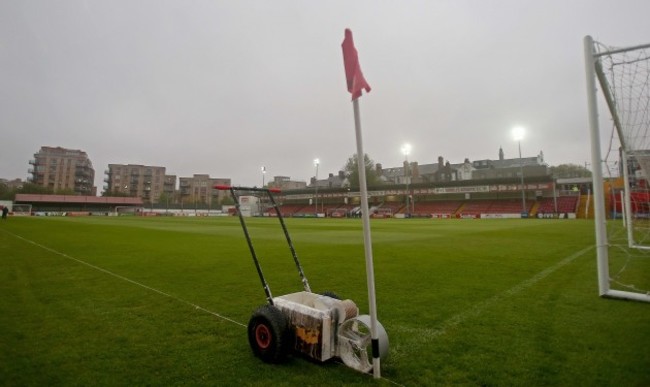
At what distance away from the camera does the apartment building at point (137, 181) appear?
134500 millimetres

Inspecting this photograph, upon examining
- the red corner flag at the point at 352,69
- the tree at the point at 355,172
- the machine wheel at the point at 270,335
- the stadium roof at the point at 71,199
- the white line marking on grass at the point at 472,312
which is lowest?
the white line marking on grass at the point at 472,312

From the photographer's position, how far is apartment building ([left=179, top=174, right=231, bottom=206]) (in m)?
150

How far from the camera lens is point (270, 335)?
11.5ft

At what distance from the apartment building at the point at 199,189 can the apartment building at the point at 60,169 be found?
120ft

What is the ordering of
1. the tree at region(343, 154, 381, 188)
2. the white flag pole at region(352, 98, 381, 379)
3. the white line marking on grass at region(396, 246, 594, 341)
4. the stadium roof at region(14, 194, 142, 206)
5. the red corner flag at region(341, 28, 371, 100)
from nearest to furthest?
1. the white flag pole at region(352, 98, 381, 379)
2. the red corner flag at region(341, 28, 371, 100)
3. the white line marking on grass at region(396, 246, 594, 341)
4. the stadium roof at region(14, 194, 142, 206)
5. the tree at region(343, 154, 381, 188)

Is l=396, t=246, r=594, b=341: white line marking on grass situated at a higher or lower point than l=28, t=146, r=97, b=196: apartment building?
lower

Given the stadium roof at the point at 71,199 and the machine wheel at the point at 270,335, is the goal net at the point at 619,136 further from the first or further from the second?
the stadium roof at the point at 71,199

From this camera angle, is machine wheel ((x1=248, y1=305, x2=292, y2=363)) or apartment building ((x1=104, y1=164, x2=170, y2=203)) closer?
machine wheel ((x1=248, y1=305, x2=292, y2=363))

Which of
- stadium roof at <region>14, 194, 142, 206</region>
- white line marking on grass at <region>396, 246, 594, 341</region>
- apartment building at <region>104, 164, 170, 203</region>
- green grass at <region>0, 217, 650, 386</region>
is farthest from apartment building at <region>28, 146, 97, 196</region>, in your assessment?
white line marking on grass at <region>396, 246, 594, 341</region>

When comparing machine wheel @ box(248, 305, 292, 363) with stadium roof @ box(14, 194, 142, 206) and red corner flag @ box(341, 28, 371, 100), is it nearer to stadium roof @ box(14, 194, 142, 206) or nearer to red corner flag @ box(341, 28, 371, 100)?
red corner flag @ box(341, 28, 371, 100)

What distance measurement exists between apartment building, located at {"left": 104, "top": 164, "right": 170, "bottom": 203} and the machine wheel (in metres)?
145

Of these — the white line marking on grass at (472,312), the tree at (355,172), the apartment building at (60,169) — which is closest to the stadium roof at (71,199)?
the apartment building at (60,169)

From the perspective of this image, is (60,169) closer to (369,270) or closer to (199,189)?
(199,189)

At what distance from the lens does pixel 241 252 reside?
12.7 m
